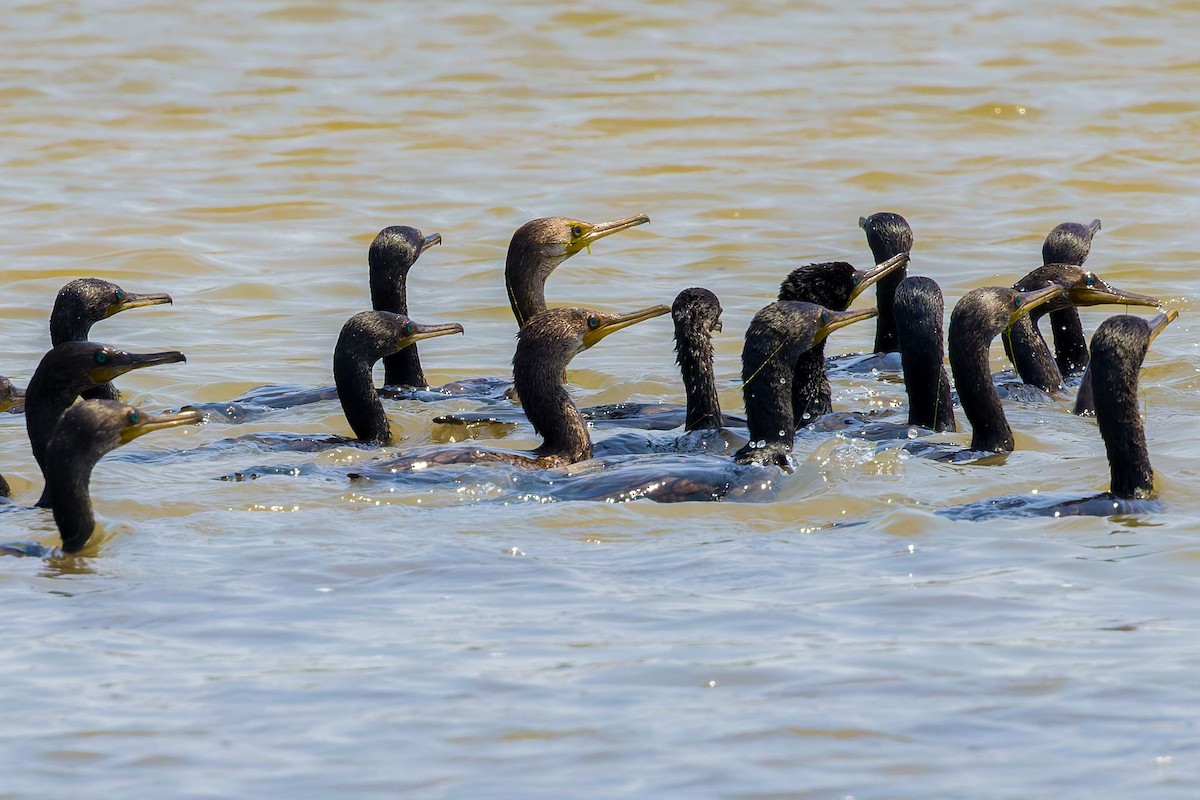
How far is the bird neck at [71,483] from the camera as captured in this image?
305 inches

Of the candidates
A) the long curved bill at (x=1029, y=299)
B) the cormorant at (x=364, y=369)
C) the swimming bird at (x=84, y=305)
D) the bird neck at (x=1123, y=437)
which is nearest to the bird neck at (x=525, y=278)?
the cormorant at (x=364, y=369)

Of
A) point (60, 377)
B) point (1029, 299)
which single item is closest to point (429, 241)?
point (60, 377)

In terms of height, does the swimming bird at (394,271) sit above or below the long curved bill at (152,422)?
above

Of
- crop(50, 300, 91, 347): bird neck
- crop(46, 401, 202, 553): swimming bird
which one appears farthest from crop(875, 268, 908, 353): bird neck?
crop(46, 401, 202, 553): swimming bird

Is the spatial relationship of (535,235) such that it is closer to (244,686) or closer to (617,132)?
(244,686)

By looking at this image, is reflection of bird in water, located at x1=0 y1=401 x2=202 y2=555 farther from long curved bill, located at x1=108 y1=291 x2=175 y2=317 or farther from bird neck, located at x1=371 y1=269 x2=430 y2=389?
bird neck, located at x1=371 y1=269 x2=430 y2=389

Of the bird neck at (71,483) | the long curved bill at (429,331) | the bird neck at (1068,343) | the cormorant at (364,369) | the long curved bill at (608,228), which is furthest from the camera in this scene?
the long curved bill at (608,228)

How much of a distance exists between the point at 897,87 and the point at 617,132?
11.6 feet

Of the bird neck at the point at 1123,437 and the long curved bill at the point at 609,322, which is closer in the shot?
the bird neck at the point at 1123,437

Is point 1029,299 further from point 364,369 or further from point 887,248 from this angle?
point 364,369

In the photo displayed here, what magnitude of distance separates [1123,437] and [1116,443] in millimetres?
42

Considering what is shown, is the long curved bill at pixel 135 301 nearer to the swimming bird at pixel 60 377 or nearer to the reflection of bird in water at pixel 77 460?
the swimming bird at pixel 60 377

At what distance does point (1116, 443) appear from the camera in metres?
8.07

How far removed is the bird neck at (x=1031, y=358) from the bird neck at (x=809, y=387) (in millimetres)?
1271
